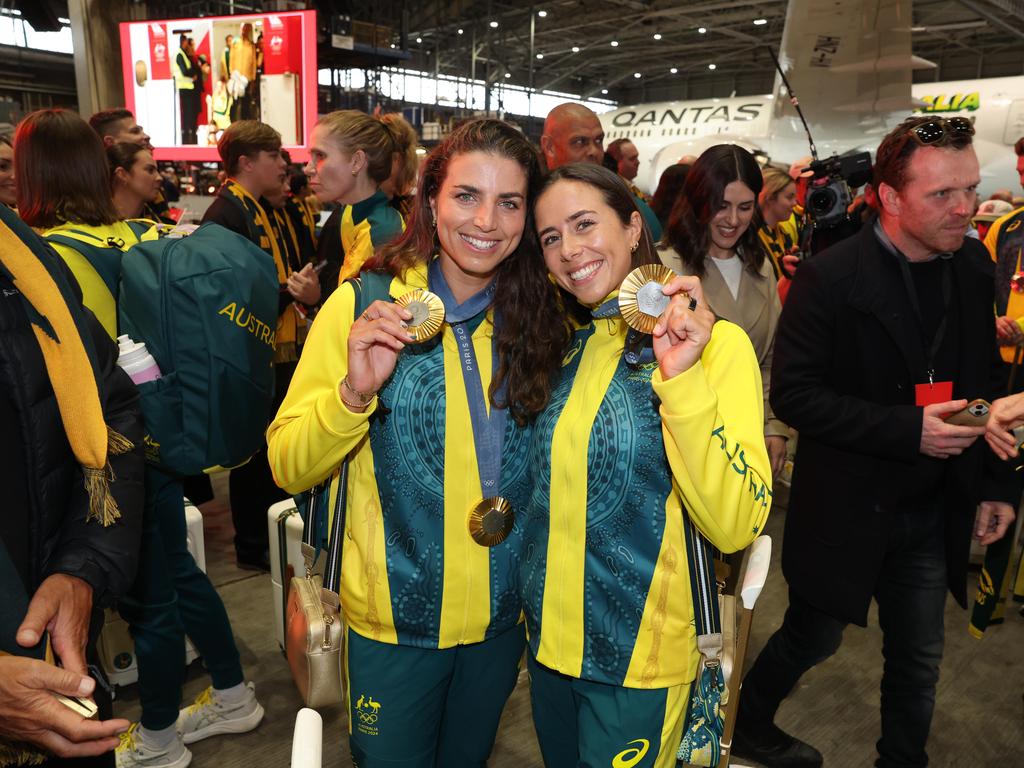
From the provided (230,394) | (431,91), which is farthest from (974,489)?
(431,91)

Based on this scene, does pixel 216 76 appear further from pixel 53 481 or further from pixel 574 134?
pixel 53 481

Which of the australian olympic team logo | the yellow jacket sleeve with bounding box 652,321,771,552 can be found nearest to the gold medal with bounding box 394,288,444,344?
the yellow jacket sleeve with bounding box 652,321,771,552

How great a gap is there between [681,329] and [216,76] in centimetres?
900

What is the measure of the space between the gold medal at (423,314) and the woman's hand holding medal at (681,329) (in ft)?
1.20

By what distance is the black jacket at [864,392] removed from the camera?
76.2 inches

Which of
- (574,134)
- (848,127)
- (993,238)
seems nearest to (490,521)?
(574,134)

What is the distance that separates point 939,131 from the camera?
73.4 inches

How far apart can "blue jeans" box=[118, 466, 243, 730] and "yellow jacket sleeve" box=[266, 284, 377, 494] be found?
2.86 feet

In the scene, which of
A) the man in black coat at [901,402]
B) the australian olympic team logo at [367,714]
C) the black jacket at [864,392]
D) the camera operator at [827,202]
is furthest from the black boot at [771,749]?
the camera operator at [827,202]

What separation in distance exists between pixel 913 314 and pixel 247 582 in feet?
9.81

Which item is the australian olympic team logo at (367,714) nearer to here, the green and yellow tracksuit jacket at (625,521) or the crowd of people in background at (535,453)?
the crowd of people in background at (535,453)

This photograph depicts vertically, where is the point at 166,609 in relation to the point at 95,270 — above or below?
below

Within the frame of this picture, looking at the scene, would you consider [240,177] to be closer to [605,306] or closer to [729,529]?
[605,306]

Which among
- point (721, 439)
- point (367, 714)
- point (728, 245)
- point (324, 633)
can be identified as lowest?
point (367, 714)
